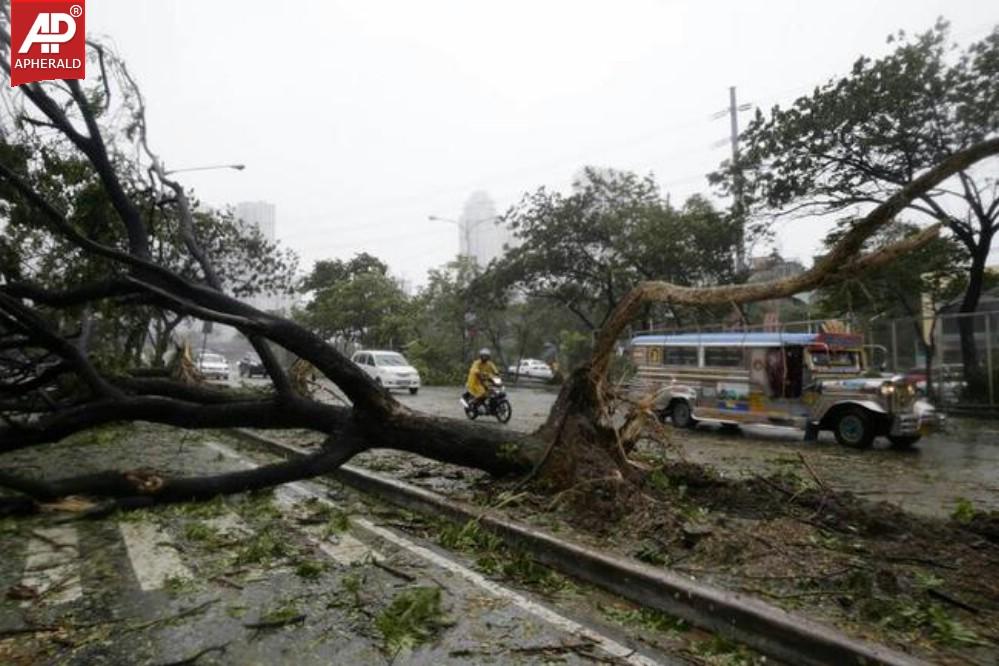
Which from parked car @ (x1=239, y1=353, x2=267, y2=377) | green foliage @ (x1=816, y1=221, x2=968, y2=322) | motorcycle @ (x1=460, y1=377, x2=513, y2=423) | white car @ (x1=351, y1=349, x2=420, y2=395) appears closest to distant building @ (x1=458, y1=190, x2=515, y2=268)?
parked car @ (x1=239, y1=353, x2=267, y2=377)

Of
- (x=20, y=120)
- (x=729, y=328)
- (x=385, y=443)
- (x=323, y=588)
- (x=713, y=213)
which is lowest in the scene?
(x=323, y=588)

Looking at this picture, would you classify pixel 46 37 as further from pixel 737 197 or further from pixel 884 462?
pixel 737 197

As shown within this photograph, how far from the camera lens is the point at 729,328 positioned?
45.5 feet

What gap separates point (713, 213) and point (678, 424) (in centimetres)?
1277

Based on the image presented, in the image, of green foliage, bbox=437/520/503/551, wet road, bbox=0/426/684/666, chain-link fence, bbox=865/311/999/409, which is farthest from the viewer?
chain-link fence, bbox=865/311/999/409

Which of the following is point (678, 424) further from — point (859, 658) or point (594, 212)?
point (594, 212)

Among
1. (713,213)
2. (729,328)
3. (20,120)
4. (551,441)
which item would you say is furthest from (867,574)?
(713,213)

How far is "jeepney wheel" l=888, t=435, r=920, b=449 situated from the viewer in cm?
1127

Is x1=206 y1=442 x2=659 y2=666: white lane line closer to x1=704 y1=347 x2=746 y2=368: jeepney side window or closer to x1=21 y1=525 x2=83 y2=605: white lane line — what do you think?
x1=21 y1=525 x2=83 y2=605: white lane line

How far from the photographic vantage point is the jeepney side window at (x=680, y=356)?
14.2 m

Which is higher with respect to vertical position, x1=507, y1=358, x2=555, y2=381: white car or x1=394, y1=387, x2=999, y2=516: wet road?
x1=507, y1=358, x2=555, y2=381: white car

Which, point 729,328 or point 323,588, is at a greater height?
point 729,328

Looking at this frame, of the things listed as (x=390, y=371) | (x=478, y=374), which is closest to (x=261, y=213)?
(x=390, y=371)

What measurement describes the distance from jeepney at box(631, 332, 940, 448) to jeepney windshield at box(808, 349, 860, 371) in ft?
0.06
